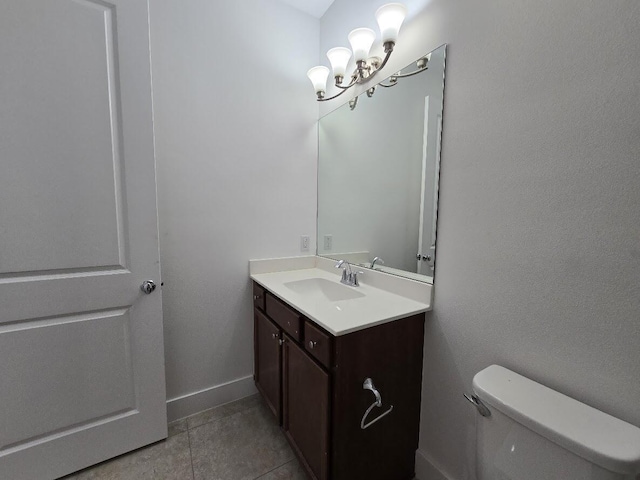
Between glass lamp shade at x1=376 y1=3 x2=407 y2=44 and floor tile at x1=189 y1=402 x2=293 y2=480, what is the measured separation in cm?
205

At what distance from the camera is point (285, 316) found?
1.31 m

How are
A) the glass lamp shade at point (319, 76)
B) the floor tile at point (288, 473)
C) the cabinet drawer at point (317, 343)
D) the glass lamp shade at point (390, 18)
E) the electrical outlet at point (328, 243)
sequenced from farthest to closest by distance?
the electrical outlet at point (328, 243) < the glass lamp shade at point (319, 76) < the floor tile at point (288, 473) < the glass lamp shade at point (390, 18) < the cabinet drawer at point (317, 343)

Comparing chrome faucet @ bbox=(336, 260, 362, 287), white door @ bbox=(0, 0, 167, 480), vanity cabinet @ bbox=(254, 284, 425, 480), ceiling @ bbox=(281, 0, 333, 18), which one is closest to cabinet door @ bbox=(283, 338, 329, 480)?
vanity cabinet @ bbox=(254, 284, 425, 480)

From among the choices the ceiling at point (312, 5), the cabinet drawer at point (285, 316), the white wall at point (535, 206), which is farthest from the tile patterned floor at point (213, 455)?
the ceiling at point (312, 5)

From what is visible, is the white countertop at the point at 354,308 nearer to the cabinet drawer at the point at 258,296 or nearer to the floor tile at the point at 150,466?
the cabinet drawer at the point at 258,296

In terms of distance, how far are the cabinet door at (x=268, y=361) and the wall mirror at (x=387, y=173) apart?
0.64 m

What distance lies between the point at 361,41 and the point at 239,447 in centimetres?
217

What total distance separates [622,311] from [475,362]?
0.48m

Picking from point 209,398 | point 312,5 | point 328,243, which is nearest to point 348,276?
point 328,243

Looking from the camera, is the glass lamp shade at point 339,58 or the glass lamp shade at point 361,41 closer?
the glass lamp shade at point 361,41

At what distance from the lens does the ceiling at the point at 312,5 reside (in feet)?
5.68

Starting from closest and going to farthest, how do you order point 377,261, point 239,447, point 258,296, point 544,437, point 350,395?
point 544,437, point 350,395, point 239,447, point 377,261, point 258,296

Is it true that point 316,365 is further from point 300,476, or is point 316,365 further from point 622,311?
point 622,311

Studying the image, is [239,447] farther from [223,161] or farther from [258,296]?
[223,161]
